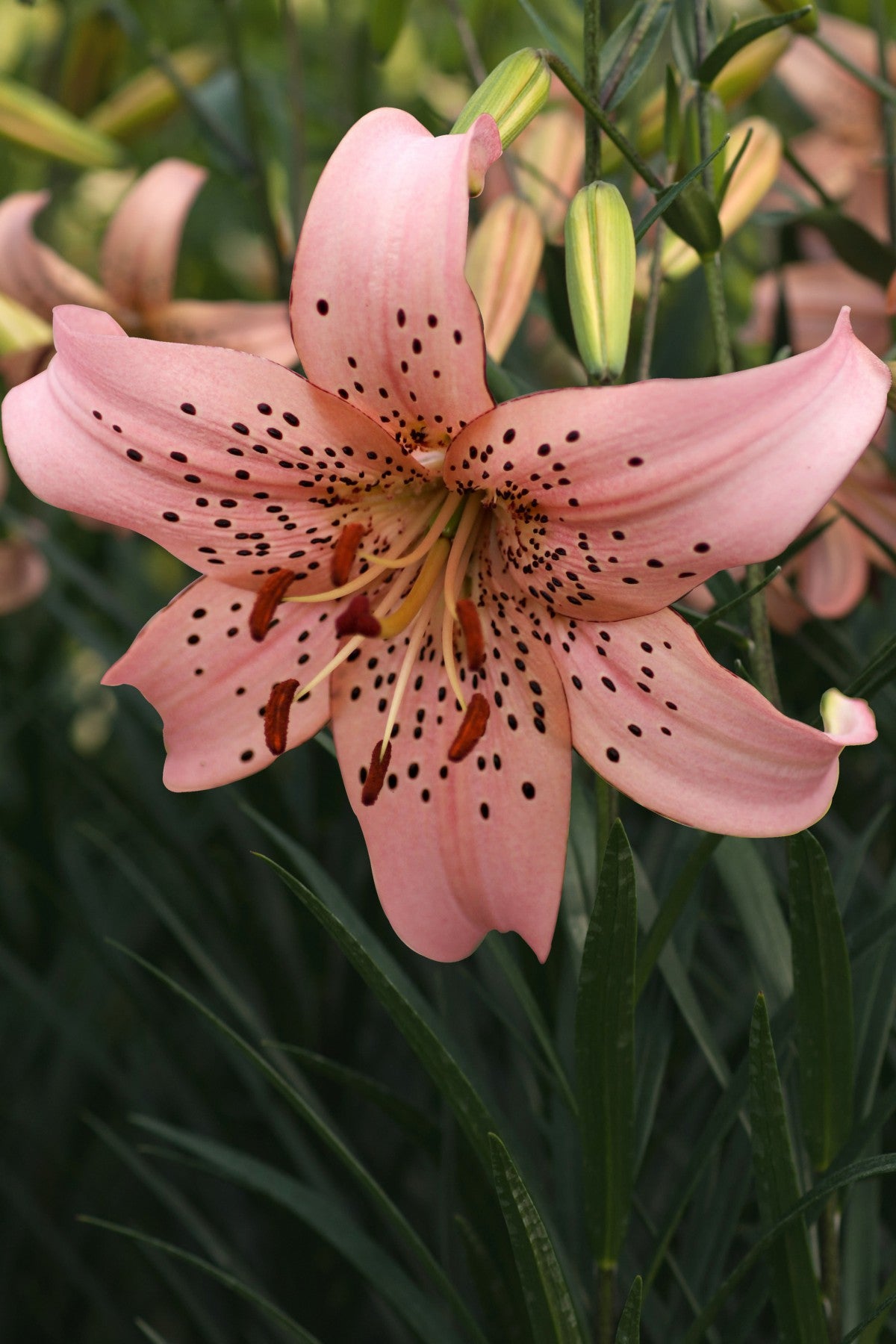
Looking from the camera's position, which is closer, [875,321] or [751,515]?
[751,515]

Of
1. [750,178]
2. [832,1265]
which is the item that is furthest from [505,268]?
[832,1265]

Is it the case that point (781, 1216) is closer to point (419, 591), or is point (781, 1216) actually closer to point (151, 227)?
point (419, 591)

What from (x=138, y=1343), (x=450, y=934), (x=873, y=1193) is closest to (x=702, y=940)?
(x=873, y=1193)

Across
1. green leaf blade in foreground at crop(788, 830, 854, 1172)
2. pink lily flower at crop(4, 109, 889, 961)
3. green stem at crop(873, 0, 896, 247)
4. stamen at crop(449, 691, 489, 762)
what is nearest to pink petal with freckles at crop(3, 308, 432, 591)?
pink lily flower at crop(4, 109, 889, 961)

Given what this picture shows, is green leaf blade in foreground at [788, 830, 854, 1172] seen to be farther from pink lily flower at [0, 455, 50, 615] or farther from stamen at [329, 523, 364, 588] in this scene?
pink lily flower at [0, 455, 50, 615]

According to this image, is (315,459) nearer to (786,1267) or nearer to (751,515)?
(751,515)

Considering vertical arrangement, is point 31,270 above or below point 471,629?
above
